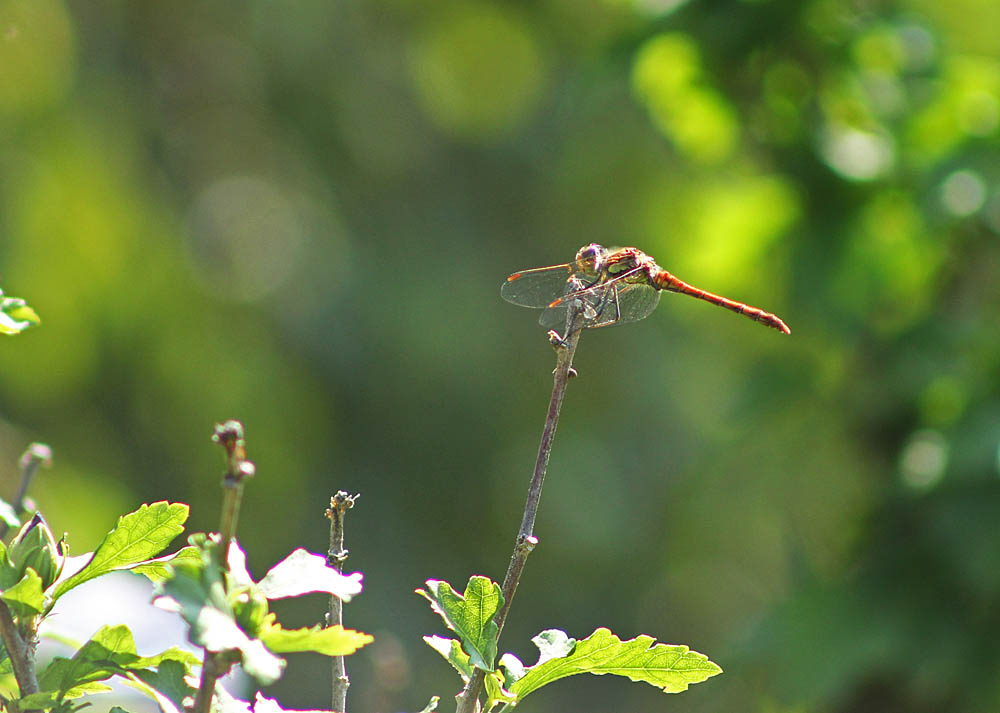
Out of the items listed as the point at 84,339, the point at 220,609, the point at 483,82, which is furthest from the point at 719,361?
the point at 220,609

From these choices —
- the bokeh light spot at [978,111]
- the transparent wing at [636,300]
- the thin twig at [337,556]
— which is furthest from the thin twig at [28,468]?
the bokeh light spot at [978,111]

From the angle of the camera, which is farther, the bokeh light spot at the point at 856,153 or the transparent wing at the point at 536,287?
the bokeh light spot at the point at 856,153

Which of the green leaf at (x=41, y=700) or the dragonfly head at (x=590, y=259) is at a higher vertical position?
the dragonfly head at (x=590, y=259)

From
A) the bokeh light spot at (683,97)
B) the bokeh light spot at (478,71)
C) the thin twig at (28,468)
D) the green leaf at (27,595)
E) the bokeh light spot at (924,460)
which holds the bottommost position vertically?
the green leaf at (27,595)

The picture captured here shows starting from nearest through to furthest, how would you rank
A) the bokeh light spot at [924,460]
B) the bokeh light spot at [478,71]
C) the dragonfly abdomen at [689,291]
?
the dragonfly abdomen at [689,291] → the bokeh light spot at [924,460] → the bokeh light spot at [478,71]

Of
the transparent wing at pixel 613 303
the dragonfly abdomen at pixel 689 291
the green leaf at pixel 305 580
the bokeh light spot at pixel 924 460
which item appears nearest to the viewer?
the green leaf at pixel 305 580

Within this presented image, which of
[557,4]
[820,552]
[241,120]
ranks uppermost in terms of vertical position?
[557,4]

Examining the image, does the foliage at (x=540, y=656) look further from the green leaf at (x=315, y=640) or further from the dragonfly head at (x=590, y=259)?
the dragonfly head at (x=590, y=259)

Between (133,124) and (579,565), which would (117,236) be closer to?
(133,124)
